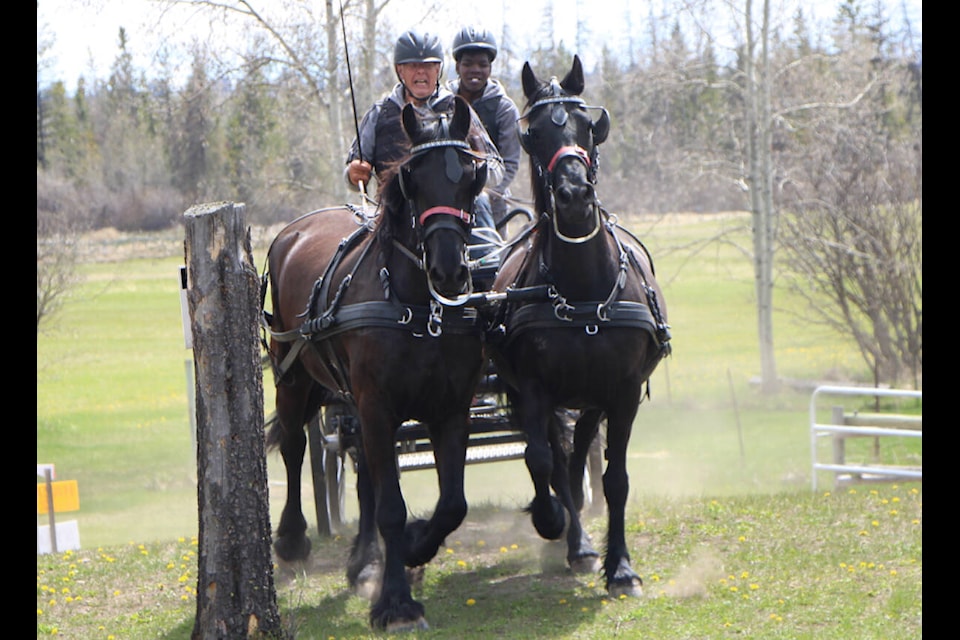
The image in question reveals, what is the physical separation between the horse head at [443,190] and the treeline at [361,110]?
11.1 metres

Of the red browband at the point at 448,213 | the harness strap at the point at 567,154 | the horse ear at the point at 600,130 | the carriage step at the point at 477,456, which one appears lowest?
the carriage step at the point at 477,456

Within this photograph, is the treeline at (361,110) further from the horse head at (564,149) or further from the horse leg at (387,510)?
the horse leg at (387,510)

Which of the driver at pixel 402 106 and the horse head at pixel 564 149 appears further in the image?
the driver at pixel 402 106

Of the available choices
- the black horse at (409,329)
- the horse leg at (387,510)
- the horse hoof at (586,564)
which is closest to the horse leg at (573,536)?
the horse hoof at (586,564)

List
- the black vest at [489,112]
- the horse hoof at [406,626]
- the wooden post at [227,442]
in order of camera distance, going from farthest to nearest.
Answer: the black vest at [489,112], the horse hoof at [406,626], the wooden post at [227,442]

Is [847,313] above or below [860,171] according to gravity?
below

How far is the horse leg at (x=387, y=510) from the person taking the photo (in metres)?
5.22

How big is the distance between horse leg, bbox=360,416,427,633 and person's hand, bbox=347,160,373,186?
142cm

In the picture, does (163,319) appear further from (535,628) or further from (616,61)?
(535,628)

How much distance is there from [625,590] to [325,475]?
3043 millimetres

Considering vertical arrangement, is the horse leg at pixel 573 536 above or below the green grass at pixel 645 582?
above
